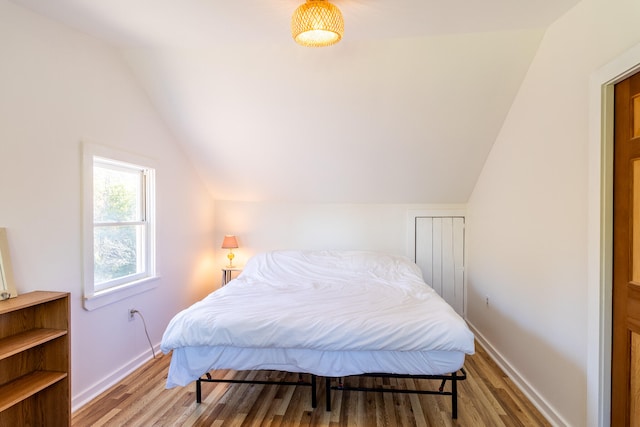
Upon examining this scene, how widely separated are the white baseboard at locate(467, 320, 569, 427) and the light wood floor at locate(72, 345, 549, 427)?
0.04 meters

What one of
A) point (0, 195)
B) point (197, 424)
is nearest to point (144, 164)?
point (0, 195)

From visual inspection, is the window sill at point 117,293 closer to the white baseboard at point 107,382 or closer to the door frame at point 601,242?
the white baseboard at point 107,382

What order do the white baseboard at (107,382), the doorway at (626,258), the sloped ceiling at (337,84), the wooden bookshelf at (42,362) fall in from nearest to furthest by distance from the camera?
the doorway at (626,258) → the wooden bookshelf at (42,362) → the sloped ceiling at (337,84) → the white baseboard at (107,382)

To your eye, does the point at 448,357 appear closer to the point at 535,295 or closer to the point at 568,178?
the point at 535,295

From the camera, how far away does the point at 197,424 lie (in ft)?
6.73

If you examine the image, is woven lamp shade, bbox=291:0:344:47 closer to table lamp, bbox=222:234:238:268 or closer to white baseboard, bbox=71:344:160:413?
white baseboard, bbox=71:344:160:413

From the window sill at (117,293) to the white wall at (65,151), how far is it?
2.0 inches

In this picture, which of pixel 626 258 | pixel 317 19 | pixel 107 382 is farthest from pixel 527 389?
pixel 107 382

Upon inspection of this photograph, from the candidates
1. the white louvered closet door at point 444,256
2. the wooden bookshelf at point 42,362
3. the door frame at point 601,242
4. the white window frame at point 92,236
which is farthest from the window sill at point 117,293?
the door frame at point 601,242

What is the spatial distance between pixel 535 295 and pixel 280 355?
1881mm

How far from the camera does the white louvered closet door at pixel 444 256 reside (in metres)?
4.01

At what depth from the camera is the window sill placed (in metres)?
2.33

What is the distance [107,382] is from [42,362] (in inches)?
28.3

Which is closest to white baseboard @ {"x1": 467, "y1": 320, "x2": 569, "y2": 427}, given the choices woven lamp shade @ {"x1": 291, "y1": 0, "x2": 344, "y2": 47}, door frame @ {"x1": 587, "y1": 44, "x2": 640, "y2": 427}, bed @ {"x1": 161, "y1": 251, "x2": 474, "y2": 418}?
door frame @ {"x1": 587, "y1": 44, "x2": 640, "y2": 427}
